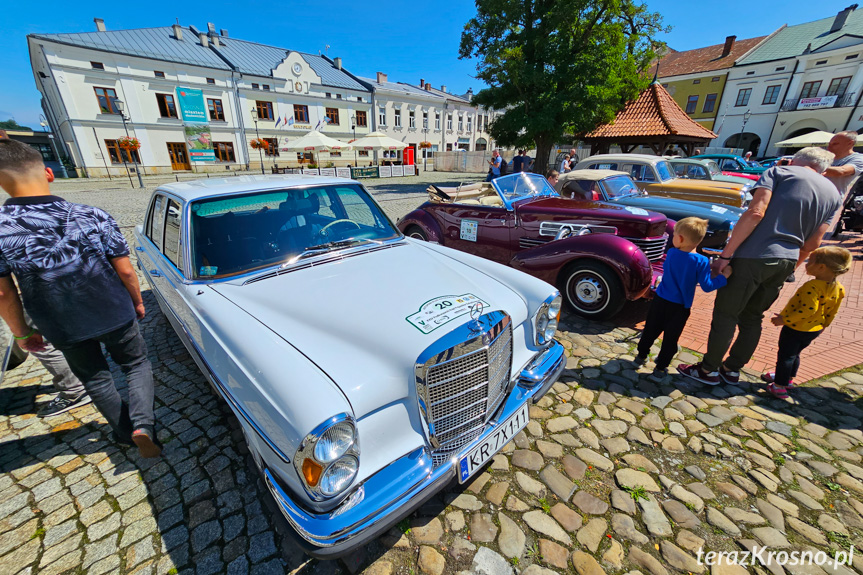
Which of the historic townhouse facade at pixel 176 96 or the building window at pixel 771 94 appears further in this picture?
the building window at pixel 771 94

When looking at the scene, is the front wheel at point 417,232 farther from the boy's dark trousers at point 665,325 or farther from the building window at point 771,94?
the building window at point 771,94

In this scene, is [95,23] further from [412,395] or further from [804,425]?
[804,425]

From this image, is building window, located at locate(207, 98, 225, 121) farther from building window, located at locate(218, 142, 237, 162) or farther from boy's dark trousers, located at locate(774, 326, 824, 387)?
boy's dark trousers, located at locate(774, 326, 824, 387)

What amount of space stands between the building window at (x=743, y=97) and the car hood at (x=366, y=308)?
43555mm

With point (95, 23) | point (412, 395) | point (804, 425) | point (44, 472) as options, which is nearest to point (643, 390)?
point (804, 425)

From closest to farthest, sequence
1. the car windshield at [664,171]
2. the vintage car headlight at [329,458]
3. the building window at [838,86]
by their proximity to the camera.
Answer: the vintage car headlight at [329,458] → the car windshield at [664,171] → the building window at [838,86]

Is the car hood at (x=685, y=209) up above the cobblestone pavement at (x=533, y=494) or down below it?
above

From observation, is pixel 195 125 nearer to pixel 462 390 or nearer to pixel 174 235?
pixel 174 235

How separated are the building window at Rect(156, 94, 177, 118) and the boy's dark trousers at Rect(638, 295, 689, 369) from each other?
120ft

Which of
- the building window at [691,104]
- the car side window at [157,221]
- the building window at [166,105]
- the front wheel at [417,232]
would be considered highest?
the building window at [691,104]

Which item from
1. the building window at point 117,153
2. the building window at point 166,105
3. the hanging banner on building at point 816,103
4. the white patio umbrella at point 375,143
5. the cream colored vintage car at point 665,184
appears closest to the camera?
the cream colored vintage car at point 665,184

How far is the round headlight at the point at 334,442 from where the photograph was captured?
4.86 ft

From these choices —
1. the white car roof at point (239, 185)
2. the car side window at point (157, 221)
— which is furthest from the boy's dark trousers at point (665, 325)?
the car side window at point (157, 221)

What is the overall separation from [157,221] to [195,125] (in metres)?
33.1
